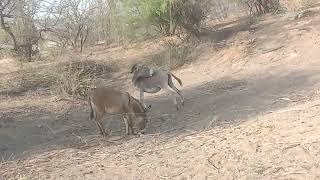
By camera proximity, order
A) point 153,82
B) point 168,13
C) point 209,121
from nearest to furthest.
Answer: point 209,121 → point 153,82 → point 168,13

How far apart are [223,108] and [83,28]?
1202cm

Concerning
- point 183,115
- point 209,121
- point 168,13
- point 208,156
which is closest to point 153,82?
point 183,115

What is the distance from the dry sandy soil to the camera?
6211 millimetres

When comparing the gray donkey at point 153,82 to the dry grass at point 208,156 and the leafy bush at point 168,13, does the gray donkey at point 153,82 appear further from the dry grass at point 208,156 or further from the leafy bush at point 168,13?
the leafy bush at point 168,13

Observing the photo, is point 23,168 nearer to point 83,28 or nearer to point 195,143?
point 195,143

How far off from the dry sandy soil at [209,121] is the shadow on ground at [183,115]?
0.03 metres

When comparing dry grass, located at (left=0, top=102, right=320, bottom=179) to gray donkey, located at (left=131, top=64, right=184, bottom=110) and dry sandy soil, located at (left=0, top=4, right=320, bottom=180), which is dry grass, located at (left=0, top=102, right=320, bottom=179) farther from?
gray donkey, located at (left=131, top=64, right=184, bottom=110)

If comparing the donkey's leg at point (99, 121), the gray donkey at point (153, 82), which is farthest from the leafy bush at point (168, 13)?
the donkey's leg at point (99, 121)

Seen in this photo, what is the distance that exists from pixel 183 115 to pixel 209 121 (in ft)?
5.30

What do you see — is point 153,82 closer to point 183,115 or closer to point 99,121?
point 183,115

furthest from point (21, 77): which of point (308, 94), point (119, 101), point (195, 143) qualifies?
point (195, 143)

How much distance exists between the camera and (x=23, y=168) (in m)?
6.93

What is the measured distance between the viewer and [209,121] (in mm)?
9492

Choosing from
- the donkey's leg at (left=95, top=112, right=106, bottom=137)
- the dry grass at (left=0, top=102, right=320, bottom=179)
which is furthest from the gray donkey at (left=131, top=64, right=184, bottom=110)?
the dry grass at (left=0, top=102, right=320, bottom=179)
